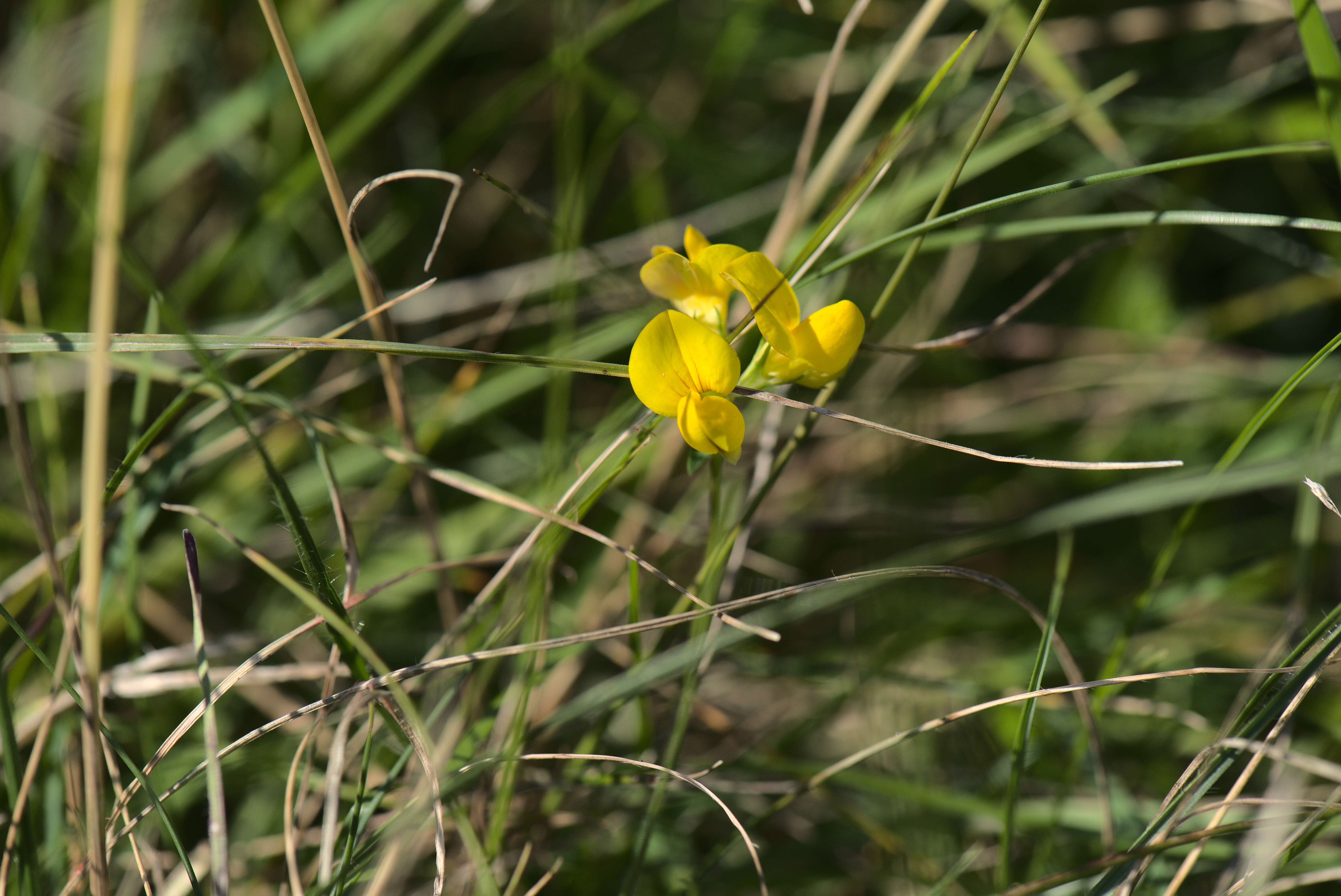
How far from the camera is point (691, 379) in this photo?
2.95 feet

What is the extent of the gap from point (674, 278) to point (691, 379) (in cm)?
15

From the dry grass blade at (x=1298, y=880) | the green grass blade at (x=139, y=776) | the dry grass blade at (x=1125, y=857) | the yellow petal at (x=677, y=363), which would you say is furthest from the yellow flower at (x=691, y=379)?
the dry grass blade at (x=1298, y=880)

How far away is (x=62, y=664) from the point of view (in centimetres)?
92

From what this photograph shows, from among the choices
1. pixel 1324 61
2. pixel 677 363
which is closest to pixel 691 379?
pixel 677 363

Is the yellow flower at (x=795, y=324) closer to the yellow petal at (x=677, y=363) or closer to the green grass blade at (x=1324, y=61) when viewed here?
the yellow petal at (x=677, y=363)

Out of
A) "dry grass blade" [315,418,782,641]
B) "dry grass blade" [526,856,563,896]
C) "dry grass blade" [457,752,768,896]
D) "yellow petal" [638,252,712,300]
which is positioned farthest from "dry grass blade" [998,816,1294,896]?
"yellow petal" [638,252,712,300]

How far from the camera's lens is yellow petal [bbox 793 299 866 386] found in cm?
87

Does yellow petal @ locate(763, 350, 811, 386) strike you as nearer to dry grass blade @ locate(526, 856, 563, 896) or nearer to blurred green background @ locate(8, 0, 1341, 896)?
blurred green background @ locate(8, 0, 1341, 896)

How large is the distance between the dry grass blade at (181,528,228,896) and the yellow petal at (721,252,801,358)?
0.73 m

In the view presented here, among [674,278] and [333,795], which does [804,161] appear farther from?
[333,795]

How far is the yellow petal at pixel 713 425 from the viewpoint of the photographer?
833 mm

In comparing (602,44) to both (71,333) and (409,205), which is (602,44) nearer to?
(409,205)

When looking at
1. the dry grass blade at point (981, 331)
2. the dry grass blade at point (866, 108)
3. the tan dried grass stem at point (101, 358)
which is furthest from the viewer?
the dry grass blade at point (866, 108)

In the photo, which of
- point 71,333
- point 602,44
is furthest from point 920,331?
point 71,333
